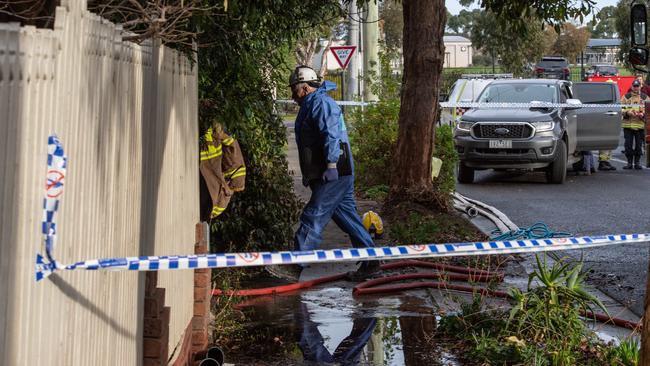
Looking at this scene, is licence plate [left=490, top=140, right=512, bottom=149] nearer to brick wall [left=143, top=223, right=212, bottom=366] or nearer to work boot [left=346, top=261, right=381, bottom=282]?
work boot [left=346, top=261, right=381, bottom=282]

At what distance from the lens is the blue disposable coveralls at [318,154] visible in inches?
380

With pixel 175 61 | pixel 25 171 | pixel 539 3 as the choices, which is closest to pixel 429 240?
pixel 539 3

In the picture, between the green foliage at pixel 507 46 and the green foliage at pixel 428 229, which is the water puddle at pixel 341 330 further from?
the green foliage at pixel 507 46

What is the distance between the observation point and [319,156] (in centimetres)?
992

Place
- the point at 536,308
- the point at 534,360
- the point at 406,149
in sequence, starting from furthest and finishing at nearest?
1. the point at 406,149
2. the point at 536,308
3. the point at 534,360

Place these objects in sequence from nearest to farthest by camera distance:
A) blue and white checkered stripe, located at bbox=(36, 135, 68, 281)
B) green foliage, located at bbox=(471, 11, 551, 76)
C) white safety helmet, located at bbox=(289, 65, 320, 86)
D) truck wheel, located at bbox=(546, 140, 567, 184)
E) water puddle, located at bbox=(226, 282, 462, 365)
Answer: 1. blue and white checkered stripe, located at bbox=(36, 135, 68, 281)
2. water puddle, located at bbox=(226, 282, 462, 365)
3. white safety helmet, located at bbox=(289, 65, 320, 86)
4. truck wheel, located at bbox=(546, 140, 567, 184)
5. green foliage, located at bbox=(471, 11, 551, 76)

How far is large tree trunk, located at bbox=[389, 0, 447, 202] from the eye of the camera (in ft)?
45.4

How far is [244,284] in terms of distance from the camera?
9562 mm

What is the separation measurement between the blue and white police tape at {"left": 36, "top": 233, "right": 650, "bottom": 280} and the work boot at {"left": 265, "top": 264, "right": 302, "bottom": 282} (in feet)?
11.2

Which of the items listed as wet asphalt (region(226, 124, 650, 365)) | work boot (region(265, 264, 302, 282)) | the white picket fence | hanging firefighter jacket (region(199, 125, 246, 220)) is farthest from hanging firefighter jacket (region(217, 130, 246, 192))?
the white picket fence

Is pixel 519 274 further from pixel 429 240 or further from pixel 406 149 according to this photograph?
pixel 406 149

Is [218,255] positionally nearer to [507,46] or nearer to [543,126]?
[543,126]

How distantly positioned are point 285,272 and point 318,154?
3.37ft

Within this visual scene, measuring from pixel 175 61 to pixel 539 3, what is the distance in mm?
6813
